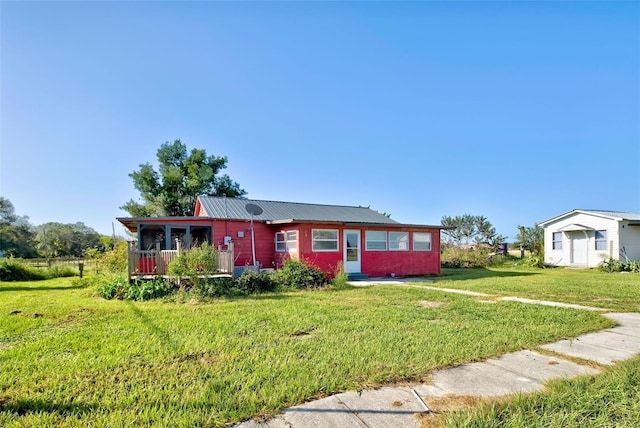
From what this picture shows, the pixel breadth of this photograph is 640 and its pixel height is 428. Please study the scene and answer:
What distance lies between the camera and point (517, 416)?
8.21ft

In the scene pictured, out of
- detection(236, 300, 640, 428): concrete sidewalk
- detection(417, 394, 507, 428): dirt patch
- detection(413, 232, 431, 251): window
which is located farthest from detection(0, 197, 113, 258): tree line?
detection(417, 394, 507, 428): dirt patch

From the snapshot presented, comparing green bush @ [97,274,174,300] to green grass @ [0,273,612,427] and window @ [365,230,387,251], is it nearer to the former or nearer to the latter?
green grass @ [0,273,612,427]

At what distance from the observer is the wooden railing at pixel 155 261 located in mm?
10460

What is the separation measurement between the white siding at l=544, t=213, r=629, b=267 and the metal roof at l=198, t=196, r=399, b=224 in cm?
1147

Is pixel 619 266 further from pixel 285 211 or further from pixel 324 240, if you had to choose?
pixel 285 211

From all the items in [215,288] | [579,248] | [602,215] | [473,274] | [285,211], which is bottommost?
[473,274]

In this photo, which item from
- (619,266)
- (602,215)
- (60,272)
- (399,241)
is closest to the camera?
(399,241)

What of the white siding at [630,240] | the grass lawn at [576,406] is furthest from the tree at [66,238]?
the white siding at [630,240]

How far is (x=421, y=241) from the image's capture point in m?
16.7

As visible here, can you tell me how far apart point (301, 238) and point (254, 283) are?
3.94 m

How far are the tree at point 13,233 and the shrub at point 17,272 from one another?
1110 inches

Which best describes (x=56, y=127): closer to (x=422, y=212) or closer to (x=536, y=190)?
(x=422, y=212)

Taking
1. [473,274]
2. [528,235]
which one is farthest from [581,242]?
[473,274]

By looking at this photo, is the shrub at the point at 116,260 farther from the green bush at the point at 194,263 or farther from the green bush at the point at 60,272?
the green bush at the point at 60,272
